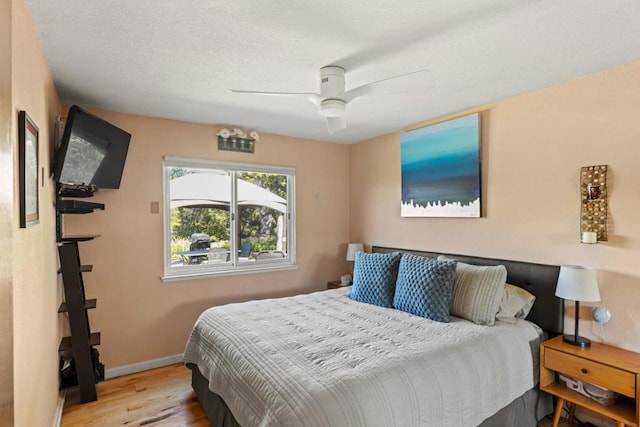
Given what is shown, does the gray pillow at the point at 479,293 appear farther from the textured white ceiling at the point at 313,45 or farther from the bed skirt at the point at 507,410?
the textured white ceiling at the point at 313,45

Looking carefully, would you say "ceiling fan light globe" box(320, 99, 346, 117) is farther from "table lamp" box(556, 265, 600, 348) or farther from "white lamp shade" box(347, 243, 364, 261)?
"white lamp shade" box(347, 243, 364, 261)

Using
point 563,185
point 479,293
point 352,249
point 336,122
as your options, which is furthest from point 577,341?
point 352,249

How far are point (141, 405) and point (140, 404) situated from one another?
0.06ft

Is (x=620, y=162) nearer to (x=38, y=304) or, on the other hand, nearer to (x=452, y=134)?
(x=452, y=134)

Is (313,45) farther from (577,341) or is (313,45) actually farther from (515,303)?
(577,341)

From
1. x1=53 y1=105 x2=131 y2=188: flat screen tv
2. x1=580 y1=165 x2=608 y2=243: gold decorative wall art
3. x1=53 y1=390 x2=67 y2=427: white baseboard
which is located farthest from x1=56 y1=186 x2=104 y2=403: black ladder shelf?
x1=580 y1=165 x2=608 y2=243: gold decorative wall art

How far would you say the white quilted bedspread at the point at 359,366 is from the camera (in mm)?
1584

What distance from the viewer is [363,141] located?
4.38 m

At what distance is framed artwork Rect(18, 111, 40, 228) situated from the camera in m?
1.35

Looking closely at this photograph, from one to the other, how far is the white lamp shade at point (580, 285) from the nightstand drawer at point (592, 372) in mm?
376

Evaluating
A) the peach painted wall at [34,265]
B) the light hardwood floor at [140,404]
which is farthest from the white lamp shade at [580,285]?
the peach painted wall at [34,265]

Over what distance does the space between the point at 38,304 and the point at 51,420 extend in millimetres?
956

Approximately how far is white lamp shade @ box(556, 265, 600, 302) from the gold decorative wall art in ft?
0.84

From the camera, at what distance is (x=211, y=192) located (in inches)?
145
